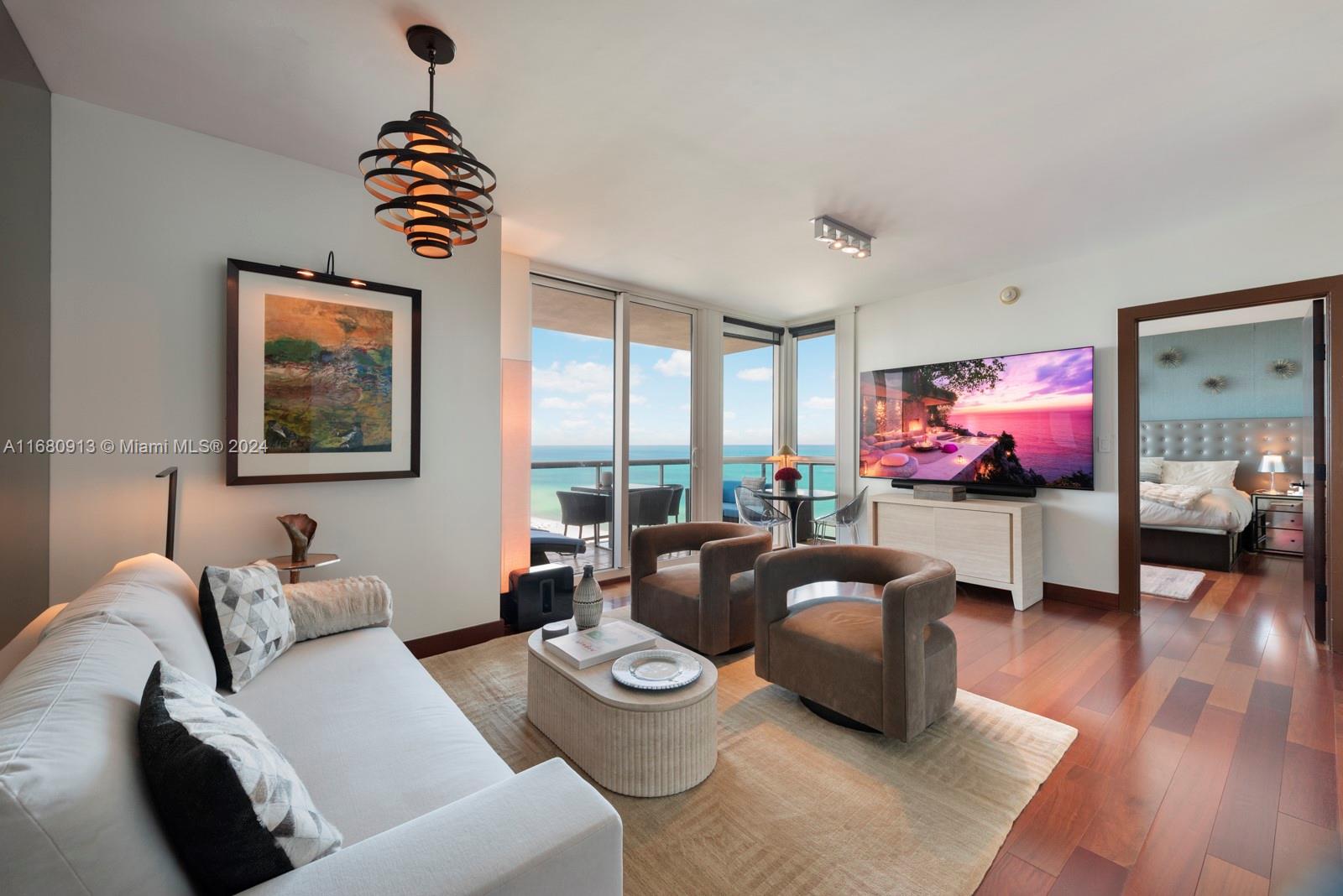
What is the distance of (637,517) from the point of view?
15.6 ft

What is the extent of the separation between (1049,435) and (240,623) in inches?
194

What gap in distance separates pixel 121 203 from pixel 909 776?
12.8 feet

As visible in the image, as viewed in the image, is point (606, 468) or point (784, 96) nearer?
point (784, 96)

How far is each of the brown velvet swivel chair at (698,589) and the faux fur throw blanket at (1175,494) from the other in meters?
4.65

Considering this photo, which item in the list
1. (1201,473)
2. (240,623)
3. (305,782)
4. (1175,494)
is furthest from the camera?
(1201,473)

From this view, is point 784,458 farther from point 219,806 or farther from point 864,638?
point 219,806

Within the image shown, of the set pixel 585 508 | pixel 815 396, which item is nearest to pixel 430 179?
pixel 585 508

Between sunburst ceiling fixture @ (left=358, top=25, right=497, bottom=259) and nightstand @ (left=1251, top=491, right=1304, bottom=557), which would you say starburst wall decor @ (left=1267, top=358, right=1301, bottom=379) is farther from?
sunburst ceiling fixture @ (left=358, top=25, right=497, bottom=259)

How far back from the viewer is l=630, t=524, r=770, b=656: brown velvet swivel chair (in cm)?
296

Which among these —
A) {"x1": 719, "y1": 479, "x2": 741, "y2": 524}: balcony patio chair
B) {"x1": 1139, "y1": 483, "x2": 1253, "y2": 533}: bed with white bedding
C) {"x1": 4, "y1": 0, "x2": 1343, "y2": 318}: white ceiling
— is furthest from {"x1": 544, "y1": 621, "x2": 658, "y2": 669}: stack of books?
{"x1": 1139, "y1": 483, "x2": 1253, "y2": 533}: bed with white bedding

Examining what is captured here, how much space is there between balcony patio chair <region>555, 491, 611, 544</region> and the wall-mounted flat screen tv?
2497mm

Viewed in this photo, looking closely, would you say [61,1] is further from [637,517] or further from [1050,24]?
→ [637,517]

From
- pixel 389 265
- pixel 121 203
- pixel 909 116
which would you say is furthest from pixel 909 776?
pixel 121 203

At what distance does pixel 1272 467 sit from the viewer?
5.68 metres
